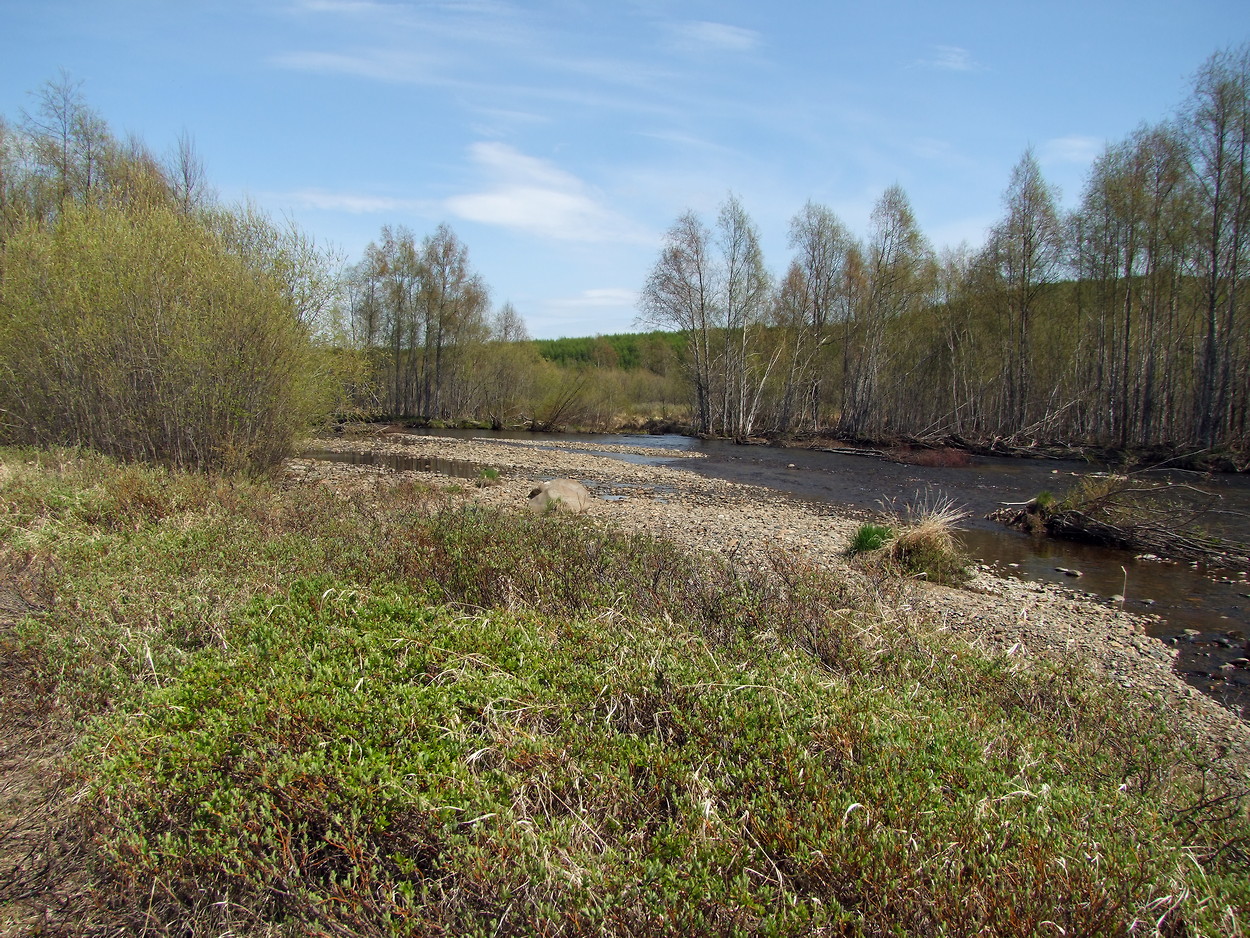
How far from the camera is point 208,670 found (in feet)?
10.0

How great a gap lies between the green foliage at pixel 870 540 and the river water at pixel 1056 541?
1.69 m

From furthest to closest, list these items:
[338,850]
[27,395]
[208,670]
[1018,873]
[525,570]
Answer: [27,395] → [525,570] → [208,670] → [338,850] → [1018,873]

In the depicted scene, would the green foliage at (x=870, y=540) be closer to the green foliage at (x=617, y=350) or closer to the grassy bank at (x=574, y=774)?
the grassy bank at (x=574, y=774)

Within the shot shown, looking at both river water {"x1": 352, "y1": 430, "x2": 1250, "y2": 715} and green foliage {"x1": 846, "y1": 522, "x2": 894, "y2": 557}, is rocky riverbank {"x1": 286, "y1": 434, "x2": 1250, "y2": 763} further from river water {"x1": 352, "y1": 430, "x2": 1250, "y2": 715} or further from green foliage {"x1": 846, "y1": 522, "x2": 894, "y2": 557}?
river water {"x1": 352, "y1": 430, "x2": 1250, "y2": 715}

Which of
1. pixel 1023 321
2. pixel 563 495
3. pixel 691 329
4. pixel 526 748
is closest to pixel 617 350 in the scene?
pixel 691 329

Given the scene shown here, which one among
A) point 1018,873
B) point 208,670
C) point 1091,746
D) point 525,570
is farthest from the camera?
point 525,570

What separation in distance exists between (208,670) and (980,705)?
3992mm

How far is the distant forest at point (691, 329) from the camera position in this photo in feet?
33.5

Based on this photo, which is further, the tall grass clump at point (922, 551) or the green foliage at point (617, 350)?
the green foliage at point (617, 350)

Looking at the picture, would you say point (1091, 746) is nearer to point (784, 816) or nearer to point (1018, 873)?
point (1018, 873)

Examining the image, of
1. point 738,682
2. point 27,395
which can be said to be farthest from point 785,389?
point 738,682

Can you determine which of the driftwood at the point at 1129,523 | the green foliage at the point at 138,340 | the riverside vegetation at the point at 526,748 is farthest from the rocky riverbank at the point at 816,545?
the driftwood at the point at 1129,523

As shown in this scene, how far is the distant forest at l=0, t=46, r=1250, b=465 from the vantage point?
10211 millimetres

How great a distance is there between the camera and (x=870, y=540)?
383 inches
